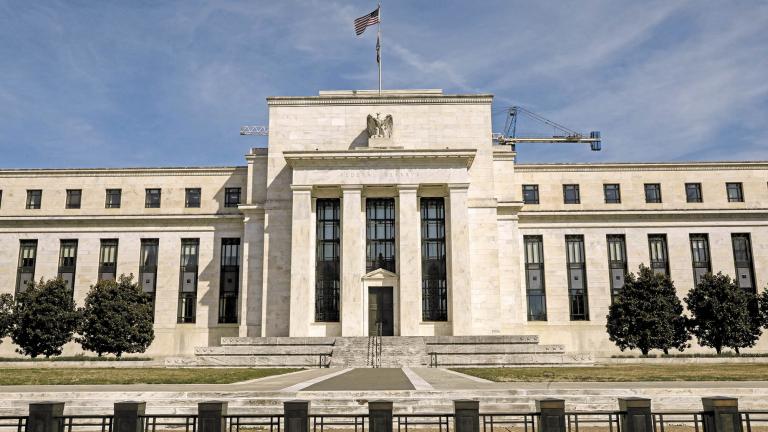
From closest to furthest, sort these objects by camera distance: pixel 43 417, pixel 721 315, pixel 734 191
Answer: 1. pixel 43 417
2. pixel 721 315
3. pixel 734 191

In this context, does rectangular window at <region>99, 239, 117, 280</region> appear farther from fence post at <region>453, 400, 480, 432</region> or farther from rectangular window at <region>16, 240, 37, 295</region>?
fence post at <region>453, 400, 480, 432</region>

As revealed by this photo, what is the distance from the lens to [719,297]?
161ft

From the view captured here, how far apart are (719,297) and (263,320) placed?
1352 inches

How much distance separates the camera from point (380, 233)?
53.2 m

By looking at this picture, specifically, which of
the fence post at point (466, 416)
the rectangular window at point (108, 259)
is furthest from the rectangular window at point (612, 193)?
the fence post at point (466, 416)

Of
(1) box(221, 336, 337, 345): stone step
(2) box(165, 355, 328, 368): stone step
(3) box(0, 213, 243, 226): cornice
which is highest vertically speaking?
(3) box(0, 213, 243, 226): cornice

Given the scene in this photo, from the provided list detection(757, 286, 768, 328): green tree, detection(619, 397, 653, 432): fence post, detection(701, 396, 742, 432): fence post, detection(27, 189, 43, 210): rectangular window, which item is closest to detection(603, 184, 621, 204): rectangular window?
detection(757, 286, 768, 328): green tree

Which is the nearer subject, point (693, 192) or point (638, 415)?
point (638, 415)

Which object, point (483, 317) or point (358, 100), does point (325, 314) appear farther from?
point (358, 100)

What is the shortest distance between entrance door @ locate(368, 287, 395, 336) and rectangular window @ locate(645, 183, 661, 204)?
24874 millimetres

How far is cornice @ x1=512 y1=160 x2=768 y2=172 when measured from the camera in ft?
192

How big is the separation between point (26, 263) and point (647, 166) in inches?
2157

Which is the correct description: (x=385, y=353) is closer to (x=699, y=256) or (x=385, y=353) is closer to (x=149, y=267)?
(x=149, y=267)

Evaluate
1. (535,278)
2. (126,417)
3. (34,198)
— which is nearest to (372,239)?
(535,278)
